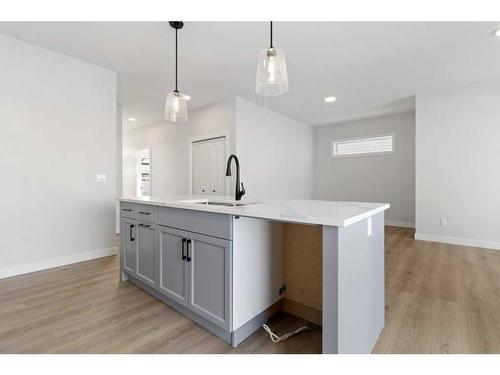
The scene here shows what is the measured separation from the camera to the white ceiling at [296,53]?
2.48 meters

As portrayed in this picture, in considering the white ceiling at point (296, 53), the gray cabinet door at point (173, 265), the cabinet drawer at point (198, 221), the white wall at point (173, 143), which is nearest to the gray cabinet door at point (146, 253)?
the gray cabinet door at point (173, 265)

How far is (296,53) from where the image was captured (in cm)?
296

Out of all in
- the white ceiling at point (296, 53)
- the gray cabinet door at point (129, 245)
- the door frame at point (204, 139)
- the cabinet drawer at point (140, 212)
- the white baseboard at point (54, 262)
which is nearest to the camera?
the cabinet drawer at point (140, 212)

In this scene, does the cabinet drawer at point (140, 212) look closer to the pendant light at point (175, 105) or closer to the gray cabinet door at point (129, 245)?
the gray cabinet door at point (129, 245)

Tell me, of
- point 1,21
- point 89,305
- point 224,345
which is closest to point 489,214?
point 224,345

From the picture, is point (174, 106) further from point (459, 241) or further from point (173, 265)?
point (459, 241)

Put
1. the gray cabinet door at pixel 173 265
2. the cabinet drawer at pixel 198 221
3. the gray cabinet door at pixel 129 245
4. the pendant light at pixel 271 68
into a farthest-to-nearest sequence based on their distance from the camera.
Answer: the gray cabinet door at pixel 129 245
the gray cabinet door at pixel 173 265
the pendant light at pixel 271 68
the cabinet drawer at pixel 198 221


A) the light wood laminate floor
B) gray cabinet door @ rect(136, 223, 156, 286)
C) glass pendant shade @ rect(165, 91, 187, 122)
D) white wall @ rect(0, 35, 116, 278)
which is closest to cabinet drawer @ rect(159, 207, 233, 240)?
gray cabinet door @ rect(136, 223, 156, 286)

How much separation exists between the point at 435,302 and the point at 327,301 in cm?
162

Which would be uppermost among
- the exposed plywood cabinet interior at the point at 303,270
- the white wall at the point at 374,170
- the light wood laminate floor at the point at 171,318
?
the white wall at the point at 374,170

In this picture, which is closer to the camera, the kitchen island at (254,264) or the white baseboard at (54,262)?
the kitchen island at (254,264)

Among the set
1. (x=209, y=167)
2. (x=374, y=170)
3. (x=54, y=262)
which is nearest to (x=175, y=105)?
(x=54, y=262)

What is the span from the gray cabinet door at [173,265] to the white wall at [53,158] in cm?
186

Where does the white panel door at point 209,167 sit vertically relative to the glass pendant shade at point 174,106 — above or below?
below
